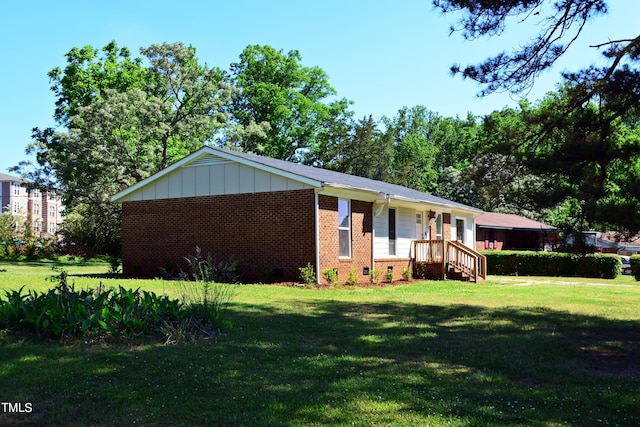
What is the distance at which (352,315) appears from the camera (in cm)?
986

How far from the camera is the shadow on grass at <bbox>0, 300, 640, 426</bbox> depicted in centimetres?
433

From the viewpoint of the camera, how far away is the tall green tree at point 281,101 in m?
45.3

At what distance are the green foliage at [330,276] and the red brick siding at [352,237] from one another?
0.13 meters

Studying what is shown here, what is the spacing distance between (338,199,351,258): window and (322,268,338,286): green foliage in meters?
1.29

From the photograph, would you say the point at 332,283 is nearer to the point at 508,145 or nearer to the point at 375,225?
the point at 375,225

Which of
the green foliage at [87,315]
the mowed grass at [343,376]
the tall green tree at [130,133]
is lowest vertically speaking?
the mowed grass at [343,376]

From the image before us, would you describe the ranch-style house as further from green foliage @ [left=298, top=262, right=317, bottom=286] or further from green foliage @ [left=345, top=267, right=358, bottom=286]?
green foliage @ [left=345, top=267, right=358, bottom=286]

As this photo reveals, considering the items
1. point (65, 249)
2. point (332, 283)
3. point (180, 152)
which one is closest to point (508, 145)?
point (332, 283)

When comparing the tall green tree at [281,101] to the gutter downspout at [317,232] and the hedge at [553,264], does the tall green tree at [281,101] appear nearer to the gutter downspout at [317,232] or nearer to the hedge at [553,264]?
the hedge at [553,264]

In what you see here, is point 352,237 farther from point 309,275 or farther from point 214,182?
point 214,182

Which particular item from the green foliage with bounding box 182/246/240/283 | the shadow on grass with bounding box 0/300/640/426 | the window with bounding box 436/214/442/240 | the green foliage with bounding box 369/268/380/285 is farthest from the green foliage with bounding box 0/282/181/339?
the window with bounding box 436/214/442/240

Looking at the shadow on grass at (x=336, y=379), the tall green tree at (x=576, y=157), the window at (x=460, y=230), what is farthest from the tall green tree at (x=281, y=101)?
the shadow on grass at (x=336, y=379)

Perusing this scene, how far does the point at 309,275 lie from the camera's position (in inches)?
616

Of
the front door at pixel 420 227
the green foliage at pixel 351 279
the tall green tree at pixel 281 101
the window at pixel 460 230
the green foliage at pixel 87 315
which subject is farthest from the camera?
the tall green tree at pixel 281 101
